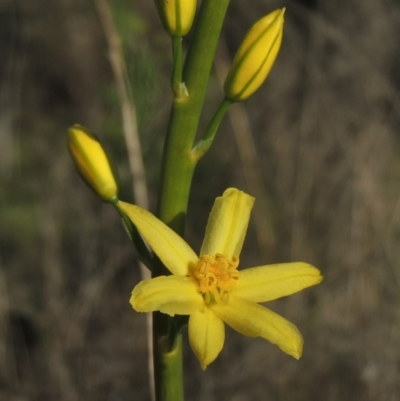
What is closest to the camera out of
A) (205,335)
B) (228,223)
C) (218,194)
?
(205,335)

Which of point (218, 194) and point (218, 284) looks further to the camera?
point (218, 194)

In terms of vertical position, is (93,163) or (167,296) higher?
(93,163)

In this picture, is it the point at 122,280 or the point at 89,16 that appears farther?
the point at 89,16

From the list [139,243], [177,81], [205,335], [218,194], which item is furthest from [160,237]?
[218,194]

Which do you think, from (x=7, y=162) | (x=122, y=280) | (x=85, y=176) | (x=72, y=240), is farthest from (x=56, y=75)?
(x=85, y=176)

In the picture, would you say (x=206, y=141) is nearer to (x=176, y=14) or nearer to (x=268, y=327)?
(x=176, y=14)

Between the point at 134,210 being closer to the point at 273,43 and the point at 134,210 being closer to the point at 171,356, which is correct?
the point at 171,356
